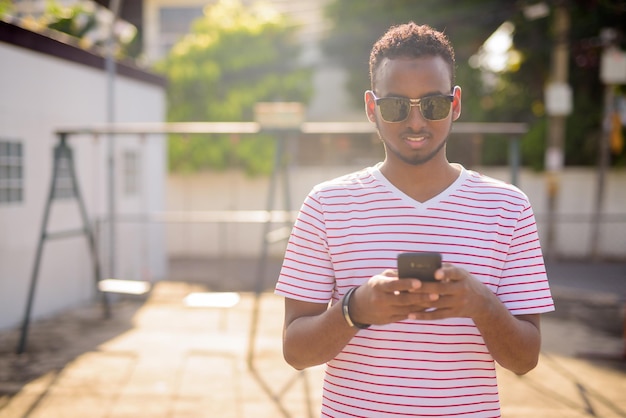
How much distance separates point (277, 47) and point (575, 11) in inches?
278

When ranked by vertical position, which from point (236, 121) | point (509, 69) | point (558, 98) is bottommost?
point (236, 121)

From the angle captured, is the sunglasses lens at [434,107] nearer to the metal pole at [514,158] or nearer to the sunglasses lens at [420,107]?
the sunglasses lens at [420,107]

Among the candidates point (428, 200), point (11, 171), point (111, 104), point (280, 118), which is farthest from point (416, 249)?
point (111, 104)

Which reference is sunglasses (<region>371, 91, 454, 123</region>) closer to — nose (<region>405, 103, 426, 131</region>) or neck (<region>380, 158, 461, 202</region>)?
nose (<region>405, 103, 426, 131</region>)

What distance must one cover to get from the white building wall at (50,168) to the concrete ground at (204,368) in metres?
0.46

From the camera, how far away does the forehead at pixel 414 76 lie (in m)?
1.82

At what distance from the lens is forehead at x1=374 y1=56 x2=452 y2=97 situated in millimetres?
1823

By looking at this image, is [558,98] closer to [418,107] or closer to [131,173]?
[131,173]

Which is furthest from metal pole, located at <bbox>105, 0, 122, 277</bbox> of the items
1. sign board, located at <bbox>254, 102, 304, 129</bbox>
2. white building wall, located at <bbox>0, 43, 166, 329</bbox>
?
sign board, located at <bbox>254, 102, 304, 129</bbox>

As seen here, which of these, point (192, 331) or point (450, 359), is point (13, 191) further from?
point (450, 359)

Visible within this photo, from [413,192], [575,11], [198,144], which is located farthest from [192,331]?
[575,11]

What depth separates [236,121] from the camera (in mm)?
17656

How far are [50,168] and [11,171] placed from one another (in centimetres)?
83

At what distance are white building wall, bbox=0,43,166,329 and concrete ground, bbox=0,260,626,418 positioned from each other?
0.46 metres
